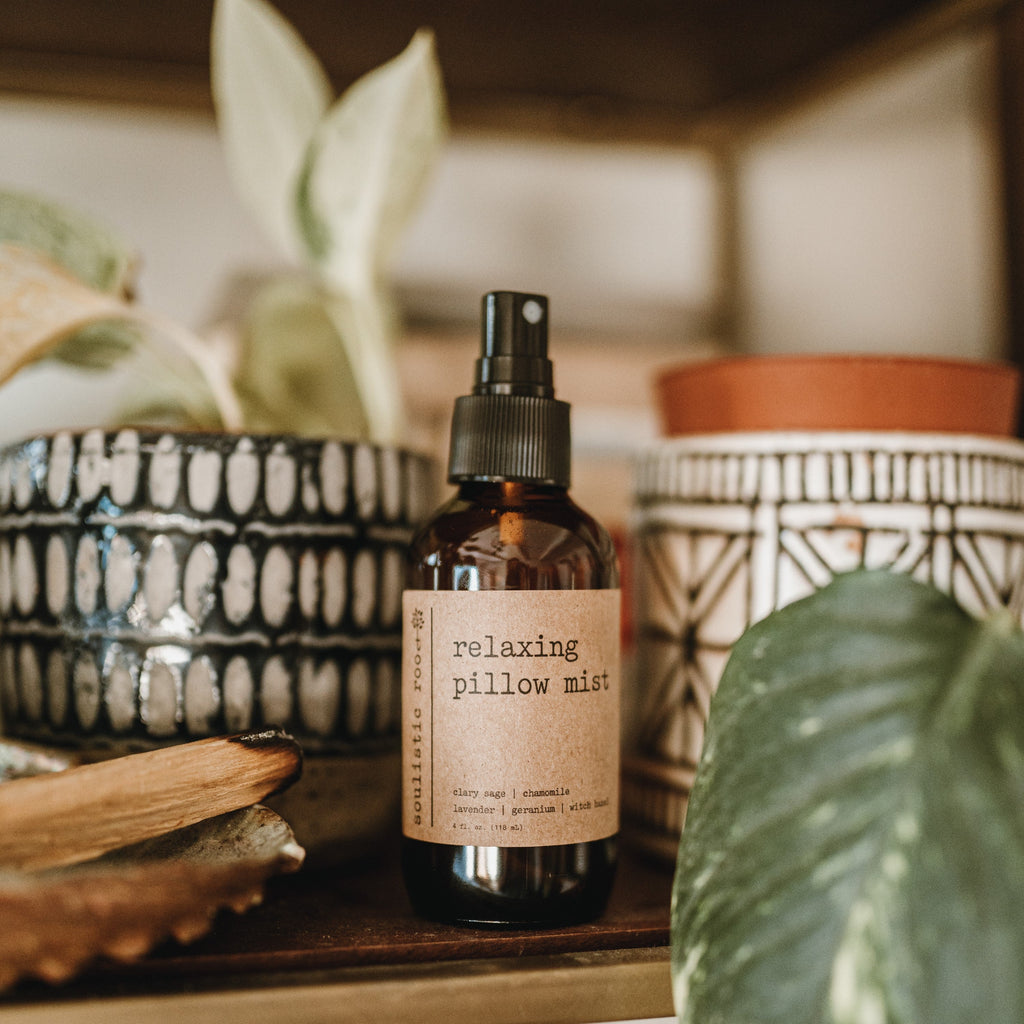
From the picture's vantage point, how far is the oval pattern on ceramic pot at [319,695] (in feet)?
1.03

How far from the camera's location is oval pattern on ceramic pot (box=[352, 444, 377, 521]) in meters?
0.33

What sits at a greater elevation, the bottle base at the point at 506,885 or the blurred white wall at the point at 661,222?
the blurred white wall at the point at 661,222

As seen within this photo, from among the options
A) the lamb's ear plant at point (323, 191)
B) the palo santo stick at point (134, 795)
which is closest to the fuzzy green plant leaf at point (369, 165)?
the lamb's ear plant at point (323, 191)

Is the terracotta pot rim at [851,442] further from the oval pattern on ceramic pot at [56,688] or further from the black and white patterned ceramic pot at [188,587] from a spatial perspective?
the oval pattern on ceramic pot at [56,688]

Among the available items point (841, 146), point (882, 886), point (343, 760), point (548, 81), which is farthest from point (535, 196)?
point (882, 886)

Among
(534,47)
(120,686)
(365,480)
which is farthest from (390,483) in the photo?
(534,47)

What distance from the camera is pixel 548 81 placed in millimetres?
562

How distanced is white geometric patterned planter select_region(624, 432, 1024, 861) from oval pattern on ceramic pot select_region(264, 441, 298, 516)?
0.14 m

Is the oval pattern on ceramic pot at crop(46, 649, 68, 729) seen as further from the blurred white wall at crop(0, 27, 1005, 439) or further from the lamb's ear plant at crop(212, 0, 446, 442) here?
the blurred white wall at crop(0, 27, 1005, 439)

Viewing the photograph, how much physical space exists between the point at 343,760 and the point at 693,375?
19 centimetres

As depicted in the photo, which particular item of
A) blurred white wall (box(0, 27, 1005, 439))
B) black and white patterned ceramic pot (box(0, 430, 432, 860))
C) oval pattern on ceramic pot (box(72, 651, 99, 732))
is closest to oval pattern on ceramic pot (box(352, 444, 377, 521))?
black and white patterned ceramic pot (box(0, 430, 432, 860))

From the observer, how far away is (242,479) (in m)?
0.31

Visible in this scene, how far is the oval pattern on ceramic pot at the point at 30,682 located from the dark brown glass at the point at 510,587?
0.45 feet

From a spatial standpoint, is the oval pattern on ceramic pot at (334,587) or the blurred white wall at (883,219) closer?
the oval pattern on ceramic pot at (334,587)
